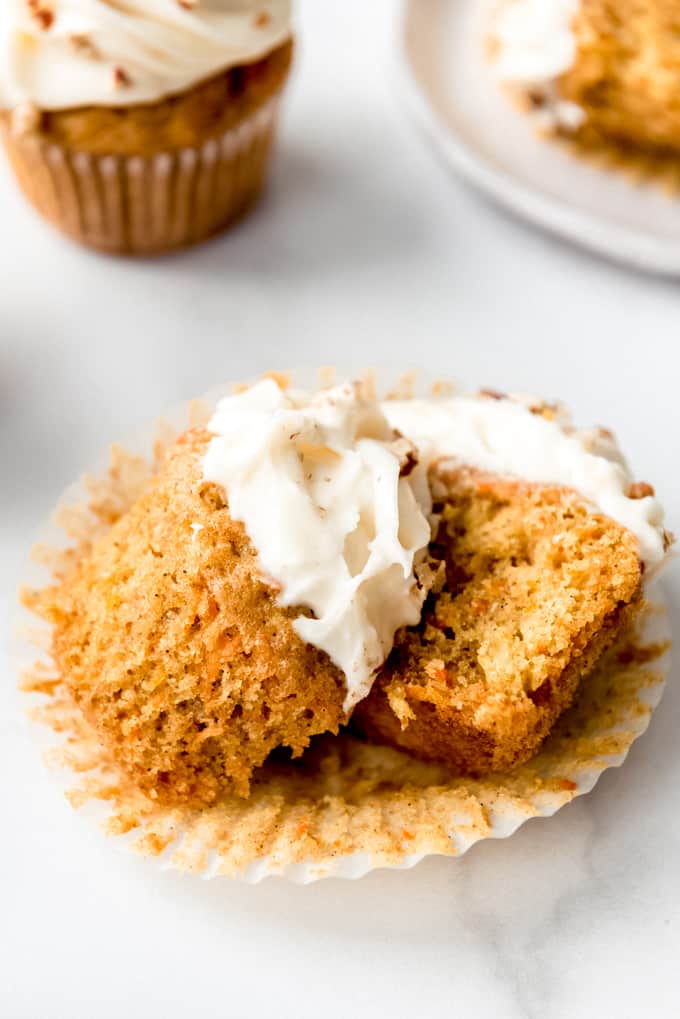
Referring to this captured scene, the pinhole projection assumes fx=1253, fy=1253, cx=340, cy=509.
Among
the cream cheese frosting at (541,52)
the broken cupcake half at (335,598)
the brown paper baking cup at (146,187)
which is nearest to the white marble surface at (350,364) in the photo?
the brown paper baking cup at (146,187)

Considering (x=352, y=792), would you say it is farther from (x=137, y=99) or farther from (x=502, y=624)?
(x=137, y=99)

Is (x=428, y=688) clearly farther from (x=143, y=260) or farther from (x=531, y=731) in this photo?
(x=143, y=260)

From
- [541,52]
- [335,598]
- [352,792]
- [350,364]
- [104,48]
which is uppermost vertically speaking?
[104,48]

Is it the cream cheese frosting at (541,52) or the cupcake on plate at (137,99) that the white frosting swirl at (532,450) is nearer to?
the cupcake on plate at (137,99)

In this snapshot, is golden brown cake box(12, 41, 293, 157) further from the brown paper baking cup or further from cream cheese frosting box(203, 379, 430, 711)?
cream cheese frosting box(203, 379, 430, 711)

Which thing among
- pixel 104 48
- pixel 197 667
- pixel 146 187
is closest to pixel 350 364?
pixel 146 187

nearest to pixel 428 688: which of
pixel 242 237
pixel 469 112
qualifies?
pixel 242 237
